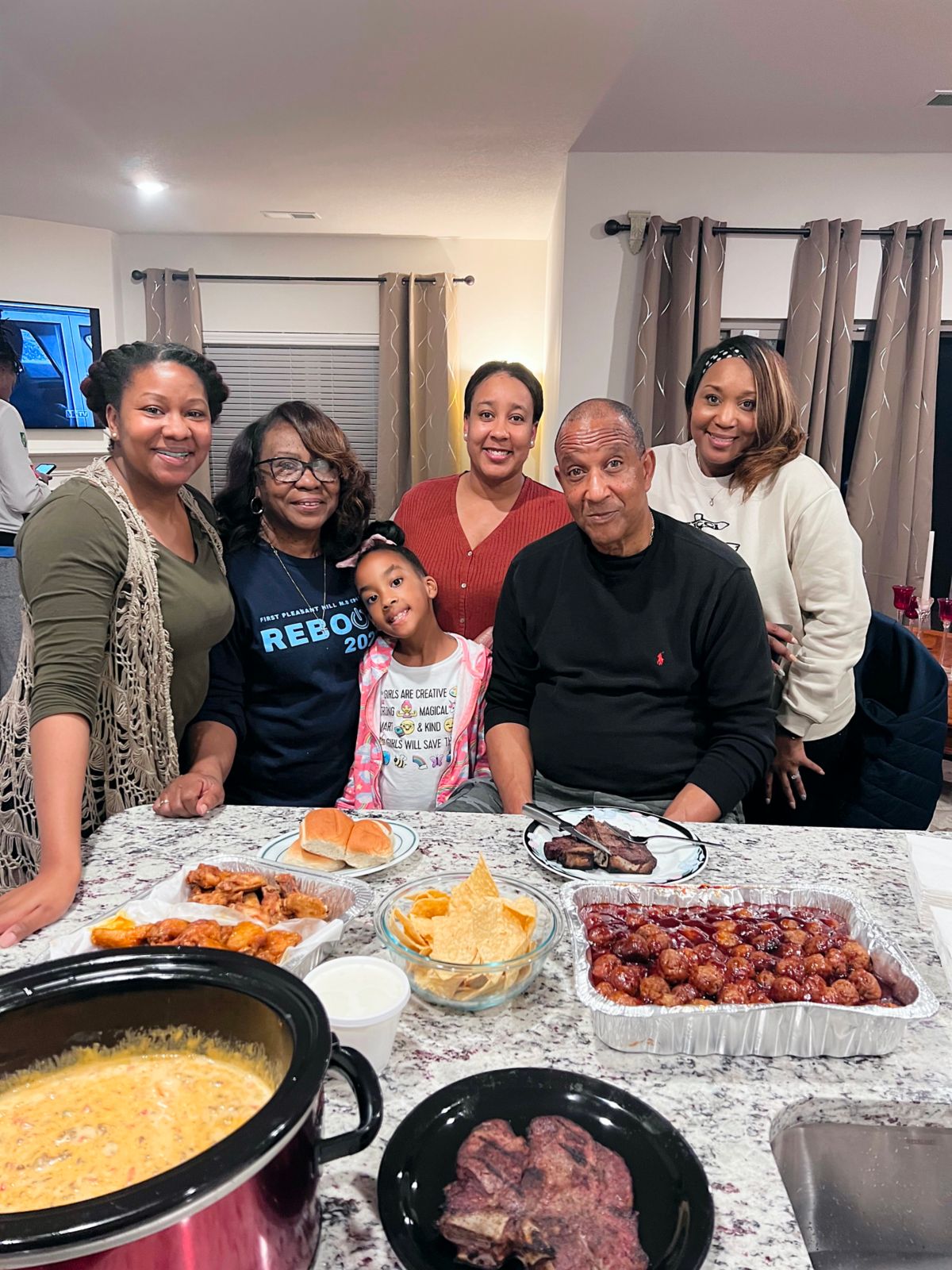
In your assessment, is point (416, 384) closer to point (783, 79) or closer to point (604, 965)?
point (783, 79)

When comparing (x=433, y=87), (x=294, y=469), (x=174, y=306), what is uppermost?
(x=433, y=87)

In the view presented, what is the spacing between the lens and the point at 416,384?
612 centimetres

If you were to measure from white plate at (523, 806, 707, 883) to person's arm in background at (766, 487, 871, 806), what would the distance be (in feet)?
2.83

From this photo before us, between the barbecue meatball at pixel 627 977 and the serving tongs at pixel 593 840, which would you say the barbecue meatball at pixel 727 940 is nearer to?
the barbecue meatball at pixel 627 977

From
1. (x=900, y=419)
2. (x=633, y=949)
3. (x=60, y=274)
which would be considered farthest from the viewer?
(x=60, y=274)

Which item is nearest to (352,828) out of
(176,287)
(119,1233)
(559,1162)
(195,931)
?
(195,931)

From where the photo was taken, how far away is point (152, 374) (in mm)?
1687

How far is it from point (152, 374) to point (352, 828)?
103cm

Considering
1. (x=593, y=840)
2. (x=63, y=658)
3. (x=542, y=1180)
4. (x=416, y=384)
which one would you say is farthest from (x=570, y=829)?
(x=416, y=384)

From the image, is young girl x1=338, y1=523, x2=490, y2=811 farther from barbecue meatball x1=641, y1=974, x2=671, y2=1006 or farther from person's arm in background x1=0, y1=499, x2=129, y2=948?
barbecue meatball x1=641, y1=974, x2=671, y2=1006

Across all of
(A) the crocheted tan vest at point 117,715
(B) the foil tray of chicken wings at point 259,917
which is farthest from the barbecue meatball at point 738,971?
(A) the crocheted tan vest at point 117,715

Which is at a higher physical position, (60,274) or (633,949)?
(60,274)

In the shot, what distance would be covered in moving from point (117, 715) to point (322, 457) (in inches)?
31.6

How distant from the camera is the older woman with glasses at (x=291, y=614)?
208 cm
